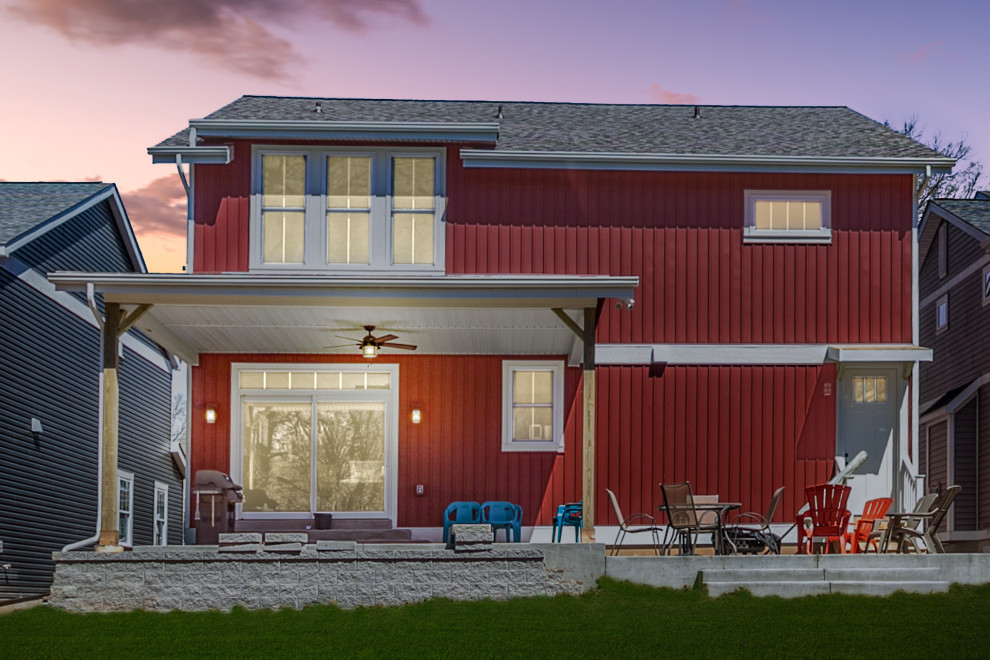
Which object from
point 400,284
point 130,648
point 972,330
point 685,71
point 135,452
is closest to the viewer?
point 130,648

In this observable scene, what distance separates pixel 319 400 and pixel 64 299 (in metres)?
4.16

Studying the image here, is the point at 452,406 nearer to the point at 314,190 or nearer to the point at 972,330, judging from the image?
the point at 314,190

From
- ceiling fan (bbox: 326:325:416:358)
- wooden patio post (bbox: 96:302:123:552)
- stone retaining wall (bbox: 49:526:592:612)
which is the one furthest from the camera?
ceiling fan (bbox: 326:325:416:358)

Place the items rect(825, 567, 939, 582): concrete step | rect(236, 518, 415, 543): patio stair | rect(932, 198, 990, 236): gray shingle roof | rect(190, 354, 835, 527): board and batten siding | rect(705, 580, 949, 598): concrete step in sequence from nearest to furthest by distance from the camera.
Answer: rect(705, 580, 949, 598): concrete step < rect(825, 567, 939, 582): concrete step < rect(236, 518, 415, 543): patio stair < rect(190, 354, 835, 527): board and batten siding < rect(932, 198, 990, 236): gray shingle roof

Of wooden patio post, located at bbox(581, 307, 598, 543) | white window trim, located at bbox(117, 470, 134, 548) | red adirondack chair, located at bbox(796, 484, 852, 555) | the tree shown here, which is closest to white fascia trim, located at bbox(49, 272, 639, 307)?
wooden patio post, located at bbox(581, 307, 598, 543)

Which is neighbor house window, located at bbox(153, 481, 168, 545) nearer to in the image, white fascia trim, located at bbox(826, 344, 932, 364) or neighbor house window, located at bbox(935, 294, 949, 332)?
white fascia trim, located at bbox(826, 344, 932, 364)

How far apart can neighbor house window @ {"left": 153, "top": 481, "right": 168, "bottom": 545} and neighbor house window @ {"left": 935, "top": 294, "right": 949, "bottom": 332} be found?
47.5 feet

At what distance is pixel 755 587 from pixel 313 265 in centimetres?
711

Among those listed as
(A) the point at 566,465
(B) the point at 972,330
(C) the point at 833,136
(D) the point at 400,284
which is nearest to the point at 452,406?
(A) the point at 566,465

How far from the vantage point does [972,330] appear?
72.5 feet

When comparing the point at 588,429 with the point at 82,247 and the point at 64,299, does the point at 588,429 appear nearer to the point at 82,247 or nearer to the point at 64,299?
the point at 64,299

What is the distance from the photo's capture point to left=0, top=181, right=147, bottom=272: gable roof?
16.0 metres

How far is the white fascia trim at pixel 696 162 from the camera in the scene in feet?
52.5

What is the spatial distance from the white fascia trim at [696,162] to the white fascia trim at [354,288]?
12.3ft
